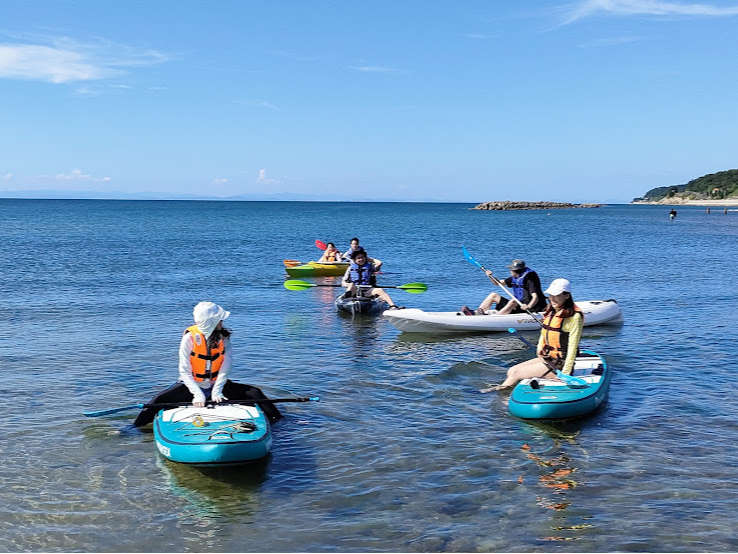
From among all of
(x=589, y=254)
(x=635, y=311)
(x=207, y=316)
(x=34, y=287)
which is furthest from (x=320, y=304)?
(x=589, y=254)

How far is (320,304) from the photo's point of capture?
20125mm

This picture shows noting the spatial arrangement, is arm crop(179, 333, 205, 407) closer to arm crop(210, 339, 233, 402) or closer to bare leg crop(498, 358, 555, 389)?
arm crop(210, 339, 233, 402)

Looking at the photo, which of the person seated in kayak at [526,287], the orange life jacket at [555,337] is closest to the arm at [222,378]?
the orange life jacket at [555,337]

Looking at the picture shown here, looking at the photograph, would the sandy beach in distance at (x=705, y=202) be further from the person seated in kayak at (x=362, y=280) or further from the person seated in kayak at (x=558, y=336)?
the person seated in kayak at (x=558, y=336)

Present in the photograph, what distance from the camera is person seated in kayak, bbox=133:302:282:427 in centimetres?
814

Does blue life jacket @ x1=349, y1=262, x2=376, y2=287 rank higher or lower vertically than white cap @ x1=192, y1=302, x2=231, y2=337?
lower

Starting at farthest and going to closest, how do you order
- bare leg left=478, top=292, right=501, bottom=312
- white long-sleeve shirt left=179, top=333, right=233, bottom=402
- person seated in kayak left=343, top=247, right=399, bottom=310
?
person seated in kayak left=343, top=247, right=399, bottom=310
bare leg left=478, top=292, right=501, bottom=312
white long-sleeve shirt left=179, top=333, right=233, bottom=402

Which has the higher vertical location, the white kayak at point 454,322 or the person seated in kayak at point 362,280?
the person seated in kayak at point 362,280

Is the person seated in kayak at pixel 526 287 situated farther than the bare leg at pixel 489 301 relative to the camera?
No

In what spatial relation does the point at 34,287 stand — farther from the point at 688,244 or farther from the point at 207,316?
the point at 688,244

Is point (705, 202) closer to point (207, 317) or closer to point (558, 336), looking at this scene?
point (558, 336)

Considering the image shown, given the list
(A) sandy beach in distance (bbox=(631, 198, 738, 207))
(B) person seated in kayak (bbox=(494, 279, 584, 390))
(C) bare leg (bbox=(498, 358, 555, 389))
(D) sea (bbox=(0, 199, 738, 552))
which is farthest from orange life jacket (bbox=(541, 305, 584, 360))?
(A) sandy beach in distance (bbox=(631, 198, 738, 207))

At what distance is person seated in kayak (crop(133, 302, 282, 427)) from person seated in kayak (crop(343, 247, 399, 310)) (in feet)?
30.2

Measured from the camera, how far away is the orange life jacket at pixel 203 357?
8227 mm
